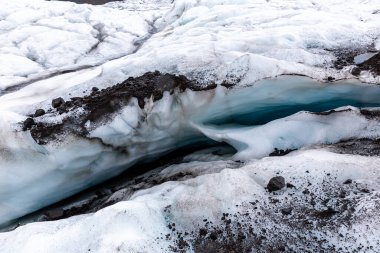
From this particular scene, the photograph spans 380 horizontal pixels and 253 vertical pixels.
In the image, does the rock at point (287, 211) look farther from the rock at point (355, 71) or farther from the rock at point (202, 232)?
the rock at point (355, 71)

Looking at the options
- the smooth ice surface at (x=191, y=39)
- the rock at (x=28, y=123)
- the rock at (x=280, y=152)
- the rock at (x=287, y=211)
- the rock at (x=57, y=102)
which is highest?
the smooth ice surface at (x=191, y=39)

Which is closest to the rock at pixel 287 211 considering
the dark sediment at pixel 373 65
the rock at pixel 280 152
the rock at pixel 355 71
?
the rock at pixel 280 152

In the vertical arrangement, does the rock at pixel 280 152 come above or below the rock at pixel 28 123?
below

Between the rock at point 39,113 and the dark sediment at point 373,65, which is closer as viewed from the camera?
the rock at point 39,113

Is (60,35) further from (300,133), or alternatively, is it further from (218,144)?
(300,133)

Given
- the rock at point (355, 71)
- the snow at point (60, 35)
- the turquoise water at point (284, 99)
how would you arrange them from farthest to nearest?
1. the snow at point (60, 35)
2. the rock at point (355, 71)
3. the turquoise water at point (284, 99)

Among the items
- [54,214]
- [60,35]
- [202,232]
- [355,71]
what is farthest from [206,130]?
[60,35]

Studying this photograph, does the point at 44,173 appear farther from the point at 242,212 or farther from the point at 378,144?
the point at 378,144

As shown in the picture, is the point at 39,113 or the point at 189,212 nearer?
the point at 189,212
